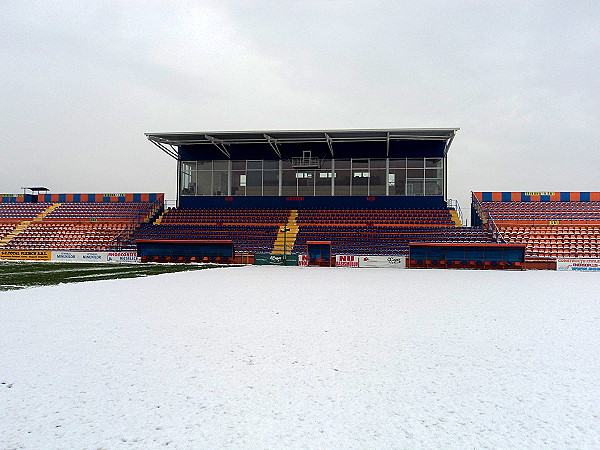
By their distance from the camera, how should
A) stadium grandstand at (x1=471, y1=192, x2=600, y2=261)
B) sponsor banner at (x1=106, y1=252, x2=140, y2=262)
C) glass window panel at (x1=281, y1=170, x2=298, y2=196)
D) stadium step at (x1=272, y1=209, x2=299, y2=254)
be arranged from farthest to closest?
glass window panel at (x1=281, y1=170, x2=298, y2=196) → stadium step at (x1=272, y1=209, x2=299, y2=254) → sponsor banner at (x1=106, y1=252, x2=140, y2=262) → stadium grandstand at (x1=471, y1=192, x2=600, y2=261)

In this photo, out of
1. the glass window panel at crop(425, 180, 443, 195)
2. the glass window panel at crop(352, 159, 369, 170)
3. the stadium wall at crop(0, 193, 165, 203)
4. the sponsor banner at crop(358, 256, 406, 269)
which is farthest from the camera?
the stadium wall at crop(0, 193, 165, 203)

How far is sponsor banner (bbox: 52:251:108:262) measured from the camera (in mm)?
33188

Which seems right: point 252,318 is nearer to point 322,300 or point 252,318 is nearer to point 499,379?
point 322,300

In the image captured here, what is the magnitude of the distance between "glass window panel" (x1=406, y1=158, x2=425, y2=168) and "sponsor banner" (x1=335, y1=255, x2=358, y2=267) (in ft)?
A: 53.1

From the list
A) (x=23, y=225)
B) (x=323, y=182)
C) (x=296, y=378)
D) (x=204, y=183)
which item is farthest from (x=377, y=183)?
(x=296, y=378)

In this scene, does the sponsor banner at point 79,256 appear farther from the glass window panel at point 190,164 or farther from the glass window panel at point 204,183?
the glass window panel at point 190,164

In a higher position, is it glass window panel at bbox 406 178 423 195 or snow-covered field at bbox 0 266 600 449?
glass window panel at bbox 406 178 423 195

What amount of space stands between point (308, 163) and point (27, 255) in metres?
26.0

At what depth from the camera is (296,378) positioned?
16.8 ft

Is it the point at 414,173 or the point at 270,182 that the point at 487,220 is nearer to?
the point at 414,173

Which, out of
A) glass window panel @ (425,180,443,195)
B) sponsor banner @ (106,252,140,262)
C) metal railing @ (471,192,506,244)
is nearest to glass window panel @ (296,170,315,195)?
glass window panel @ (425,180,443,195)

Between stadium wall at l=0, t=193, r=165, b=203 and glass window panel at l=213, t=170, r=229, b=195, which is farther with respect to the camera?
stadium wall at l=0, t=193, r=165, b=203

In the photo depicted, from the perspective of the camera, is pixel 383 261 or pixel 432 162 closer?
pixel 383 261

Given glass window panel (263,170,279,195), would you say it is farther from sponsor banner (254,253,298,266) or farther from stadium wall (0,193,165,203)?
sponsor banner (254,253,298,266)
